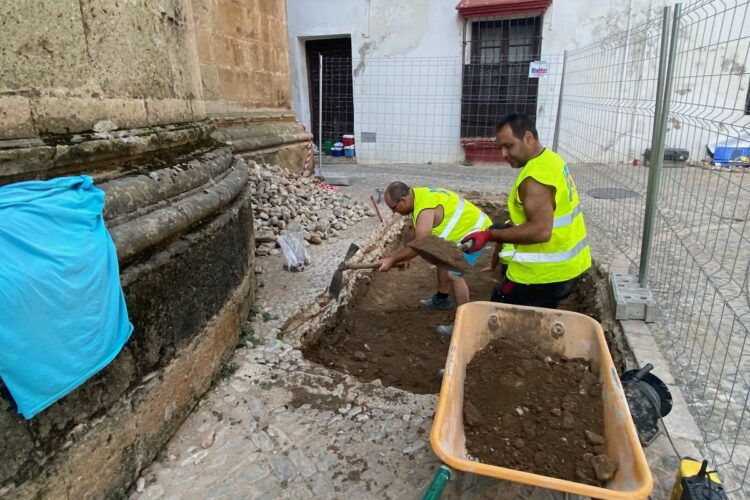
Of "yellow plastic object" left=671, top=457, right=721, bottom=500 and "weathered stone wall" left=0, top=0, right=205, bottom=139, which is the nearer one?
"yellow plastic object" left=671, top=457, right=721, bottom=500

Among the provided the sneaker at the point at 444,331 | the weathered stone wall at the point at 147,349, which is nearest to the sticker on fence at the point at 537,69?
the sneaker at the point at 444,331

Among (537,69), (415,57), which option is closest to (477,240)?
(537,69)

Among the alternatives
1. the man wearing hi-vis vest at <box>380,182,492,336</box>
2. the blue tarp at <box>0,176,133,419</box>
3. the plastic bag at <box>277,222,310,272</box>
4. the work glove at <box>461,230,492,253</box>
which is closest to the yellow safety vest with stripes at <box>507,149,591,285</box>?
the work glove at <box>461,230,492,253</box>

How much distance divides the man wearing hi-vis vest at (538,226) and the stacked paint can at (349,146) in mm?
8635

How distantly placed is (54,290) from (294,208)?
439cm

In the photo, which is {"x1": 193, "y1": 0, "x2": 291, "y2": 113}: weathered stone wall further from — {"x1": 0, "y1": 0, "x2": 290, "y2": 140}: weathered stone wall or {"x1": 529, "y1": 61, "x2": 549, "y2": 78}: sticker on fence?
{"x1": 529, "y1": 61, "x2": 549, "y2": 78}: sticker on fence

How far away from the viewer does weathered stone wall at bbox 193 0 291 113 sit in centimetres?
633

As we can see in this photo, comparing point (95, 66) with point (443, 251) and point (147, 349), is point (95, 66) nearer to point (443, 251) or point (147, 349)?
point (147, 349)

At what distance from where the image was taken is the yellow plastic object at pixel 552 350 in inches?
58.0

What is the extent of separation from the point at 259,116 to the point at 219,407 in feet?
19.4

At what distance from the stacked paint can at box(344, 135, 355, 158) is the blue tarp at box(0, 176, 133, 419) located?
991 cm

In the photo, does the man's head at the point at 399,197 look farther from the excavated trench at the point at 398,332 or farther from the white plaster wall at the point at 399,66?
the white plaster wall at the point at 399,66

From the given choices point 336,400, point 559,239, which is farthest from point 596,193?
point 336,400

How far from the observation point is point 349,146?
11.5 m
